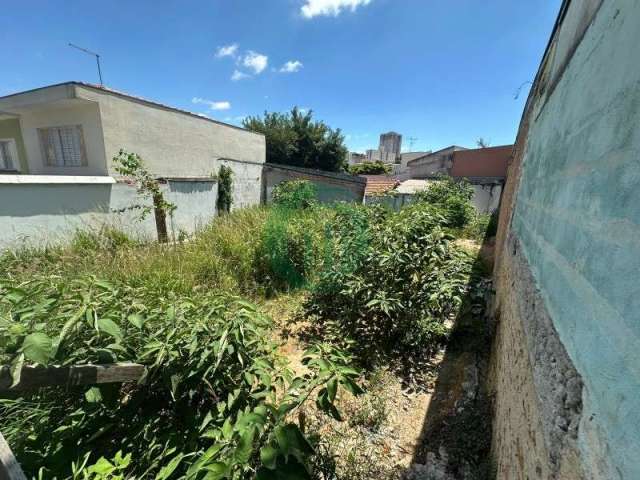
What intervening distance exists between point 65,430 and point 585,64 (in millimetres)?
3501

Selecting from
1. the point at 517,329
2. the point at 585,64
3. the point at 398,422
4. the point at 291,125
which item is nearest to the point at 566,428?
the point at 517,329

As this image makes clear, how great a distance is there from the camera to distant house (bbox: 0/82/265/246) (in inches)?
220

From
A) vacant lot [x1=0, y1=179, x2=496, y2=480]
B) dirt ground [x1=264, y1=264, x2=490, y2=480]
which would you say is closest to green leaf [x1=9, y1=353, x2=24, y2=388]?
vacant lot [x1=0, y1=179, x2=496, y2=480]

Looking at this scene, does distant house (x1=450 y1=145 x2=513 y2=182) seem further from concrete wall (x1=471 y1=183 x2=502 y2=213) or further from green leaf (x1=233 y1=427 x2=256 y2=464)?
green leaf (x1=233 y1=427 x2=256 y2=464)

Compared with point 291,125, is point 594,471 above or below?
below

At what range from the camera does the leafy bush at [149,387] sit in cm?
131

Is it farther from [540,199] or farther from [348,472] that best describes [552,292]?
[348,472]

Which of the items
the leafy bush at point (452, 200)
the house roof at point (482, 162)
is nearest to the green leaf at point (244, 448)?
the leafy bush at point (452, 200)

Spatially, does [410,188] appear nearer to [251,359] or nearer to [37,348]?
[251,359]

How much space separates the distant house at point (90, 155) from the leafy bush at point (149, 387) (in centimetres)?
520

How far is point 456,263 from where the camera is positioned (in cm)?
329

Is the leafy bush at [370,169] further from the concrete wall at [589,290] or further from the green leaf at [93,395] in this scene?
the green leaf at [93,395]

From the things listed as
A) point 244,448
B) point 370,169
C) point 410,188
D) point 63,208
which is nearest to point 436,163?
point 370,169

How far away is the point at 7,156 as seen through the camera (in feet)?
32.5
